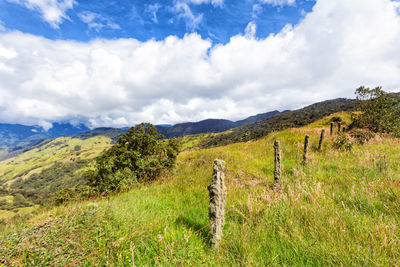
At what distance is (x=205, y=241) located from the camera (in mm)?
2838

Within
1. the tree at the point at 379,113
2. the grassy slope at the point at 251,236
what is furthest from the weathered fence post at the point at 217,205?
the tree at the point at 379,113

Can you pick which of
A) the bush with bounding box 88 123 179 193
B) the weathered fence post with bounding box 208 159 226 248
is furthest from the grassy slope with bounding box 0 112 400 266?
the bush with bounding box 88 123 179 193

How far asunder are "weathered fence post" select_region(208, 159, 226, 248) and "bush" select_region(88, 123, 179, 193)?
17.4 feet

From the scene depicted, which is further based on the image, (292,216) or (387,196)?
(387,196)

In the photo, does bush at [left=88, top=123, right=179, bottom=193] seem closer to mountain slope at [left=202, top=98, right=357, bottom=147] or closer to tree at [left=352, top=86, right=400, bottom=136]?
tree at [left=352, top=86, right=400, bottom=136]

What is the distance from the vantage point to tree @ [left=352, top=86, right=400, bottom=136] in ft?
45.3

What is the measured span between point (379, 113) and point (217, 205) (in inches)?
801

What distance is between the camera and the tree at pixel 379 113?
1380cm

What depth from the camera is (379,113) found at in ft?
48.7

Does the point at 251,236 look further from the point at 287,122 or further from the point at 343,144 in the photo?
the point at 287,122

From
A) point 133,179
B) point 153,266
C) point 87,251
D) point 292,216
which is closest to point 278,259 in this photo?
point 292,216

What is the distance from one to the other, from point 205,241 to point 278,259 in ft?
3.79

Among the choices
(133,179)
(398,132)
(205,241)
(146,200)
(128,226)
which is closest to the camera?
(205,241)

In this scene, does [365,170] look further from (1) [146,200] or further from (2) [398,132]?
(2) [398,132]
